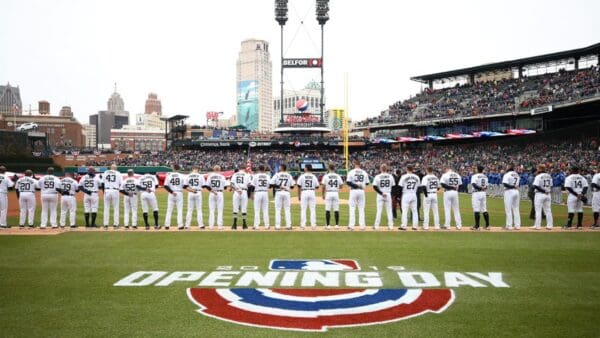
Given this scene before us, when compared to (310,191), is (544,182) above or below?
above

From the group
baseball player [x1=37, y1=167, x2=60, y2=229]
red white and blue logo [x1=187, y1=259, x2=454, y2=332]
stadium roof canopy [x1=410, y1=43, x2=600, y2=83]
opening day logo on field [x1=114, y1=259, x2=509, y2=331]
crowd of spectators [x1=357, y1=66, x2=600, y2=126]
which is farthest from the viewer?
stadium roof canopy [x1=410, y1=43, x2=600, y2=83]

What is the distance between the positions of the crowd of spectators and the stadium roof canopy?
1766 millimetres

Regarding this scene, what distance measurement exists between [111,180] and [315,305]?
10.5 m

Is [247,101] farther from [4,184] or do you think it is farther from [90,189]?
[90,189]

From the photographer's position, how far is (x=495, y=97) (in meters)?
53.8

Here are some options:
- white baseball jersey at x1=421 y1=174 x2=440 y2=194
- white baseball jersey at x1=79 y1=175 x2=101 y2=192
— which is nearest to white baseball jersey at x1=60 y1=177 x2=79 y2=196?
white baseball jersey at x1=79 y1=175 x2=101 y2=192

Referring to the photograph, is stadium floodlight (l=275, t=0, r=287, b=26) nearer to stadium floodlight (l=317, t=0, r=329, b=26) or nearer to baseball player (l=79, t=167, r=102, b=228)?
stadium floodlight (l=317, t=0, r=329, b=26)

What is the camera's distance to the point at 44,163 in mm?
47281

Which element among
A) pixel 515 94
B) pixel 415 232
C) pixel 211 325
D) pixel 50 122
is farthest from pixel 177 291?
pixel 50 122

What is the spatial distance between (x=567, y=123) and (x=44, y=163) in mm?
54182

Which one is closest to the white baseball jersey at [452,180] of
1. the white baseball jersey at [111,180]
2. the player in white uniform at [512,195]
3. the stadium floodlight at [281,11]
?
the player in white uniform at [512,195]

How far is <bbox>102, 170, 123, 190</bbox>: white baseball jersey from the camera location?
47.2 feet

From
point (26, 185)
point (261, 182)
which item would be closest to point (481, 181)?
point (261, 182)

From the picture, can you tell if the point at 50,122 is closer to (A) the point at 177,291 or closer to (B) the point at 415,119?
(B) the point at 415,119
